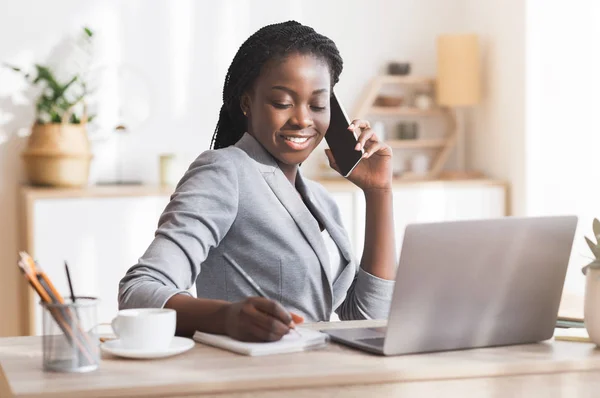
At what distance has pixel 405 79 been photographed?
15.5 ft

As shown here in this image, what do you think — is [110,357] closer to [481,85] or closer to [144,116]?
[144,116]

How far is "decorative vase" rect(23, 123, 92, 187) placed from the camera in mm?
4039

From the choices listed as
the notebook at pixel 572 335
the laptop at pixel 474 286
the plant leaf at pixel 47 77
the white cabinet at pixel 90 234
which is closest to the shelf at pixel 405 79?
the white cabinet at pixel 90 234

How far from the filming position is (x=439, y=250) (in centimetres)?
Result: 144

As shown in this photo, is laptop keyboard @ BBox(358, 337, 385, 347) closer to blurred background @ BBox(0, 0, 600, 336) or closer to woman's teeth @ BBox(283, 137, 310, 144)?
A: woman's teeth @ BBox(283, 137, 310, 144)

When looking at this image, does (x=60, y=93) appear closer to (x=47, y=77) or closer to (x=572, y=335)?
(x=47, y=77)

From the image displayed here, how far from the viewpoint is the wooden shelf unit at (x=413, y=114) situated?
15.4ft

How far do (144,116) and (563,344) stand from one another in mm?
3167

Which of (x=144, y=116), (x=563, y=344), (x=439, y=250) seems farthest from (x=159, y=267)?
(x=144, y=116)

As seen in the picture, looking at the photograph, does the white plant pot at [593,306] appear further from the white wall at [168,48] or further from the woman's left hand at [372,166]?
the white wall at [168,48]

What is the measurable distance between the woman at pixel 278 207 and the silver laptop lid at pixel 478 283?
419 millimetres

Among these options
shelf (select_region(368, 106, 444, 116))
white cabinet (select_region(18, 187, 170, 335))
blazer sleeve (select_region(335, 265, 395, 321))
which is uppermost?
shelf (select_region(368, 106, 444, 116))

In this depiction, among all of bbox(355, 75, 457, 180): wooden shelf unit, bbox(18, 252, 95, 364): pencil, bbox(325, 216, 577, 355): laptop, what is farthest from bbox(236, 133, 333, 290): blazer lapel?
bbox(355, 75, 457, 180): wooden shelf unit

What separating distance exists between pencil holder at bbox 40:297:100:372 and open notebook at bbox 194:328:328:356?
217 mm
